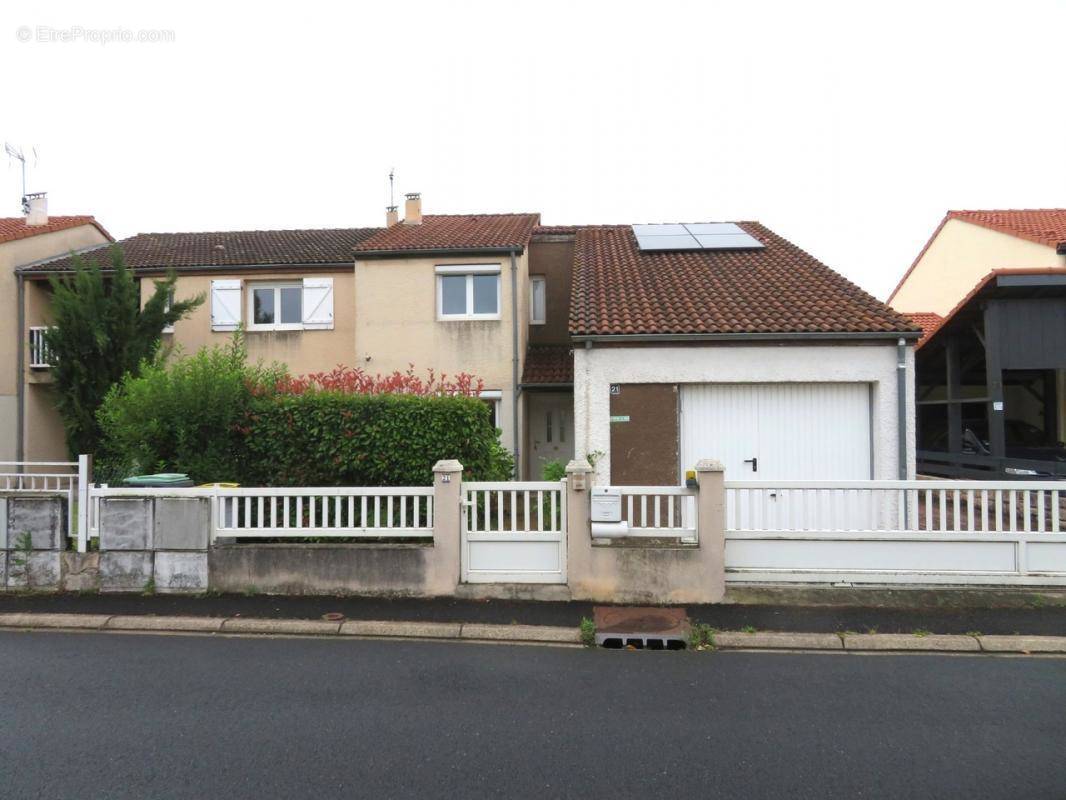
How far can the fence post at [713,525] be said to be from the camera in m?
6.77

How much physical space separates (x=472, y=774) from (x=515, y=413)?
10.0 meters

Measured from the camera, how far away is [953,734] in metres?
4.13

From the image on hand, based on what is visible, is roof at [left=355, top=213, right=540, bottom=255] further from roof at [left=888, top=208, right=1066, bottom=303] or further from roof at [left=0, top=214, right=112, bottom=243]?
roof at [left=888, top=208, right=1066, bottom=303]

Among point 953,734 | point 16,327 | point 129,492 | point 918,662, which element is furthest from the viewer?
point 16,327

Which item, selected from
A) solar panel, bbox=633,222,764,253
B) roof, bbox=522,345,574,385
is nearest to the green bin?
roof, bbox=522,345,574,385

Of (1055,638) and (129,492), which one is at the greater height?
(129,492)

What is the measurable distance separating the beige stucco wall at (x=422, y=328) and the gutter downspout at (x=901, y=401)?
6926 millimetres

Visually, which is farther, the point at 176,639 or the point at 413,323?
the point at 413,323

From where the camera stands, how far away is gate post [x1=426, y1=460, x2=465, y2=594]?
6949mm

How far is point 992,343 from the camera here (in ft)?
40.4

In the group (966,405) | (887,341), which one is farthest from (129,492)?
(966,405)

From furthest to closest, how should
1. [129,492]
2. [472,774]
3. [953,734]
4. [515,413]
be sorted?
[515,413] → [129,492] → [953,734] → [472,774]

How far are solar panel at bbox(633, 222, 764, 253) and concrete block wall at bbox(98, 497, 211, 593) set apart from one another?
10.5 meters

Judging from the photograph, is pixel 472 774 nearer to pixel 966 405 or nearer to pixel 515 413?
pixel 515 413
